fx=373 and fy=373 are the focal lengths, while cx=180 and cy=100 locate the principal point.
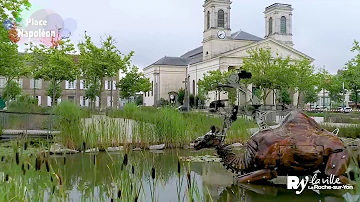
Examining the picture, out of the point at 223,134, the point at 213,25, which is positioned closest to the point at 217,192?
the point at 223,134

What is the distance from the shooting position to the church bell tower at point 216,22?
48.7m

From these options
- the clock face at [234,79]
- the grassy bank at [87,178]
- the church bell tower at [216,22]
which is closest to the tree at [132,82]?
the church bell tower at [216,22]

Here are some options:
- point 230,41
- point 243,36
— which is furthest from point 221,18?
point 243,36

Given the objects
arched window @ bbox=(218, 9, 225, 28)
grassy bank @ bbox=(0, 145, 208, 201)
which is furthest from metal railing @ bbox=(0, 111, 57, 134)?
arched window @ bbox=(218, 9, 225, 28)

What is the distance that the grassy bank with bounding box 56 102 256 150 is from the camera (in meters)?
9.09

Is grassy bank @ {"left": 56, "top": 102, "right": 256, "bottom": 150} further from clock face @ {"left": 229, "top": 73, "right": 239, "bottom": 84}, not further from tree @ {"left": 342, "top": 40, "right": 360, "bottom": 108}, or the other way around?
tree @ {"left": 342, "top": 40, "right": 360, "bottom": 108}

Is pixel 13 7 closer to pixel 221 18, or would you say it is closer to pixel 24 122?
pixel 24 122

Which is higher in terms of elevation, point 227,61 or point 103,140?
point 227,61

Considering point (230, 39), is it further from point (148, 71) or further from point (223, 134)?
point (223, 134)

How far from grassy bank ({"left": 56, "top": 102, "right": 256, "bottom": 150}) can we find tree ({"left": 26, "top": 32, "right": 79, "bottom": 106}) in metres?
14.1

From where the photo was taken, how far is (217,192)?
17.8 ft

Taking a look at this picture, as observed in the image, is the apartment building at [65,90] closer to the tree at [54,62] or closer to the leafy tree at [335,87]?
the tree at [54,62]

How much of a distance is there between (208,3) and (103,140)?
141 ft

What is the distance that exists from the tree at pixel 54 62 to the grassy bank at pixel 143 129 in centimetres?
1413
